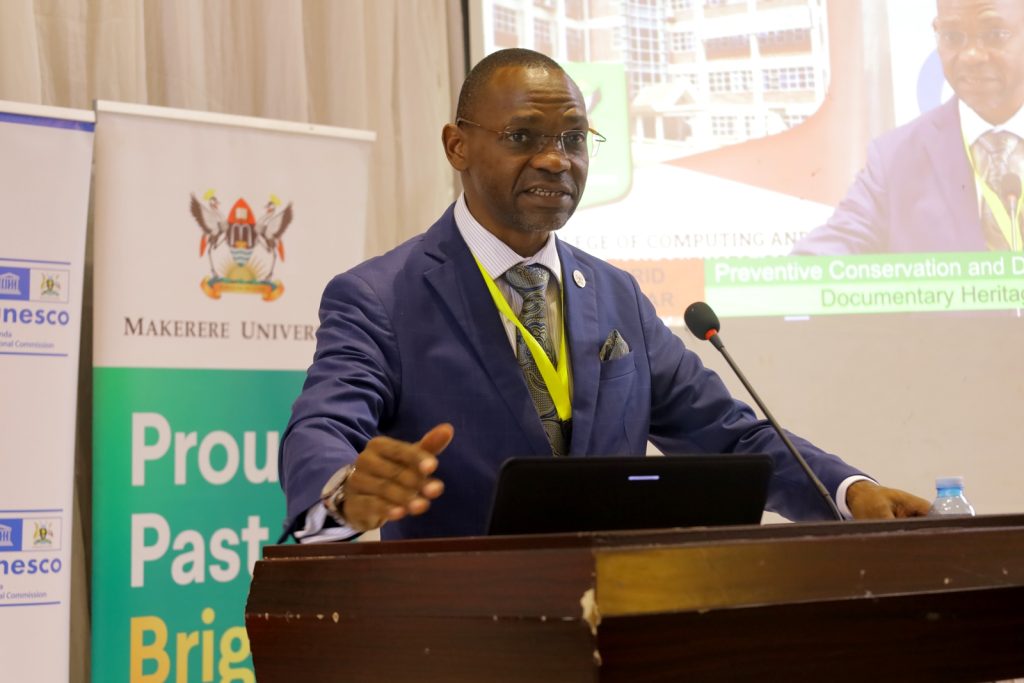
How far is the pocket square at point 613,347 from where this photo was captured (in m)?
2.41

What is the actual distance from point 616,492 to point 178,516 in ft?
8.25

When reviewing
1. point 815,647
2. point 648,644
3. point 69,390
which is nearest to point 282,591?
point 648,644

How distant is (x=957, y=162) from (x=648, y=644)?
379 centimetres

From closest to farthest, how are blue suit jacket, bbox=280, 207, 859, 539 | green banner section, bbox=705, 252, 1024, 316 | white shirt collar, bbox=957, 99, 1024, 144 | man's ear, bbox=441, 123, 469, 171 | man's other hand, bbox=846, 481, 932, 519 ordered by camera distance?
man's other hand, bbox=846, 481, 932, 519, blue suit jacket, bbox=280, 207, 859, 539, man's ear, bbox=441, 123, 469, 171, green banner section, bbox=705, 252, 1024, 316, white shirt collar, bbox=957, 99, 1024, 144

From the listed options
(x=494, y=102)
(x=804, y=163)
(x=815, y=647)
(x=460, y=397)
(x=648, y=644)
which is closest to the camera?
(x=648, y=644)

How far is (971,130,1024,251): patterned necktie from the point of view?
4430mm

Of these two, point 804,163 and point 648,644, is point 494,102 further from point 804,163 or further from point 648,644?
point 804,163

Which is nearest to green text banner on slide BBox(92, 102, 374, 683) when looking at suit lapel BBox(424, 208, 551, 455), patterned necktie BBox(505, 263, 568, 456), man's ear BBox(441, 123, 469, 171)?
man's ear BBox(441, 123, 469, 171)

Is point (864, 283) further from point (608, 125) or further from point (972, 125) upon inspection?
point (608, 125)

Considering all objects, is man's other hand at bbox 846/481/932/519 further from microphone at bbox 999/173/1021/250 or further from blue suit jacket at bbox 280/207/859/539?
microphone at bbox 999/173/1021/250

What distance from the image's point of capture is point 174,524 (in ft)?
11.9

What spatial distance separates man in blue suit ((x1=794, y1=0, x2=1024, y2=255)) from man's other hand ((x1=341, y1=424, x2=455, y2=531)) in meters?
3.26

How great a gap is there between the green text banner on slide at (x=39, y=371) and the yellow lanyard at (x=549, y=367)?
67.4 inches

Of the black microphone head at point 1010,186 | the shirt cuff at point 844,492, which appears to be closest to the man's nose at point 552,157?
the shirt cuff at point 844,492
